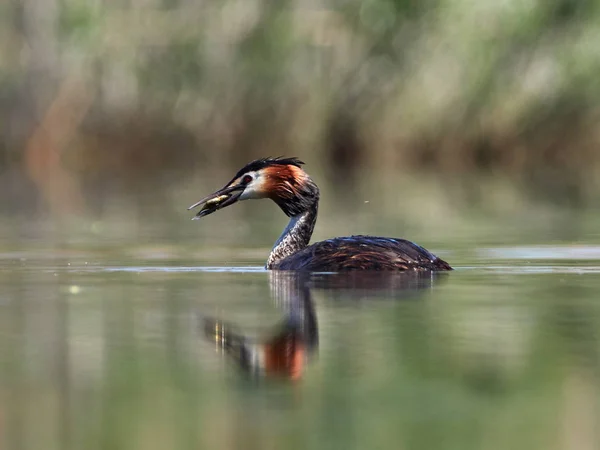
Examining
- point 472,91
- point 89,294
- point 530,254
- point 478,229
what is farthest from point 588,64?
point 89,294

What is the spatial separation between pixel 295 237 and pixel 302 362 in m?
4.94

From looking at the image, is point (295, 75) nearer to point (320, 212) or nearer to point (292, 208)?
point (320, 212)

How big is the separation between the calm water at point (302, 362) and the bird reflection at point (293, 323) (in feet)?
0.06

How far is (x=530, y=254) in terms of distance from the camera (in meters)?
12.1

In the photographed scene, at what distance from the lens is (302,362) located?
669cm

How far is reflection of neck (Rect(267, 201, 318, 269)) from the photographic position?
11461 mm

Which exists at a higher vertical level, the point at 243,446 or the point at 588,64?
the point at 588,64

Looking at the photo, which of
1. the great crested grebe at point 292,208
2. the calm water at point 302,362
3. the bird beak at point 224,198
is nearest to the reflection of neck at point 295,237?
the great crested grebe at point 292,208

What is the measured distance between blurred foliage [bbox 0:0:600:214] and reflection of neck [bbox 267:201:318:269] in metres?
16.2

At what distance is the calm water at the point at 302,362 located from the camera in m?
5.34

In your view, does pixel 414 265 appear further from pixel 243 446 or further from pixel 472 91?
pixel 472 91

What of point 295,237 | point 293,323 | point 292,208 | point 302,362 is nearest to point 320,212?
point 292,208

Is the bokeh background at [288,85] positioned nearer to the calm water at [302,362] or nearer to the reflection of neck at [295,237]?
the reflection of neck at [295,237]

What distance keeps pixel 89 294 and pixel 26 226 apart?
669 cm
